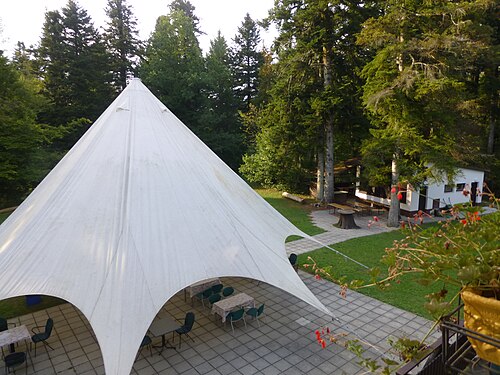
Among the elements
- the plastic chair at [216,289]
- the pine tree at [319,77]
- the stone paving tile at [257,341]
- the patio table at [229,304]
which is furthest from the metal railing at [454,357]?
the pine tree at [319,77]

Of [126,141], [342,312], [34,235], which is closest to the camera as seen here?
[34,235]

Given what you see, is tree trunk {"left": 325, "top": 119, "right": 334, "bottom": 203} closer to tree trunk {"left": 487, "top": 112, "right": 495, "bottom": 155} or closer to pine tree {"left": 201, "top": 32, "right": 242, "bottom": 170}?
pine tree {"left": 201, "top": 32, "right": 242, "bottom": 170}

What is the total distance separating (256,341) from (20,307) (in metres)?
6.45

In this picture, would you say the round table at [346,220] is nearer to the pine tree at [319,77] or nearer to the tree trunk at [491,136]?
the pine tree at [319,77]

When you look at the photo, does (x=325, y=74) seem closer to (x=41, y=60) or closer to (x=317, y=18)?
(x=317, y=18)

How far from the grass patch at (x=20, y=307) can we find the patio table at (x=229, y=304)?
4542mm

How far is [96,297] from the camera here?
5.71 m

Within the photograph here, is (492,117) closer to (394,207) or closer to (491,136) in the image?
(491,136)

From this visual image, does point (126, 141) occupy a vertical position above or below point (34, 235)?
above

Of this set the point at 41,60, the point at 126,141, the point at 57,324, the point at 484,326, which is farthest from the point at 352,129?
the point at 41,60

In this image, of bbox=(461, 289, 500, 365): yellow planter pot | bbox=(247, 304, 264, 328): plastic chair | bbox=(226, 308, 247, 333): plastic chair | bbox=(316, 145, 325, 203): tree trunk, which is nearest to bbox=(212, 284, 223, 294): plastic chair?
bbox=(226, 308, 247, 333): plastic chair

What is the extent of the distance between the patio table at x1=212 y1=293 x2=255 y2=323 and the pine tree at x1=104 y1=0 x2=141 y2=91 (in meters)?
28.6

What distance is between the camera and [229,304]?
8055 mm

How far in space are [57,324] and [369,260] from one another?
9854 mm
